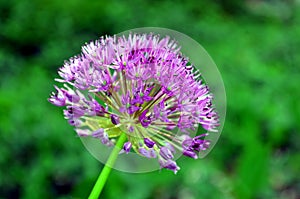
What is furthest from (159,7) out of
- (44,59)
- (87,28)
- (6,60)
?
(6,60)

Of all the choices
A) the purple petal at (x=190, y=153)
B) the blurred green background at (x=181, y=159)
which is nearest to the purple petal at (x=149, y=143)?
the purple petal at (x=190, y=153)

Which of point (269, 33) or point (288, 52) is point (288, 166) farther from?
point (269, 33)

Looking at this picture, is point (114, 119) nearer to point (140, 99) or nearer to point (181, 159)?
point (140, 99)

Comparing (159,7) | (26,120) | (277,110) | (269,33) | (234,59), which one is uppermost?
(269,33)

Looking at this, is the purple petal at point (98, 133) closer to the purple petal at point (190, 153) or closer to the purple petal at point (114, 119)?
the purple petal at point (114, 119)

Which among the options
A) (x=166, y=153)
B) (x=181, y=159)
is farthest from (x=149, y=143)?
(x=181, y=159)
